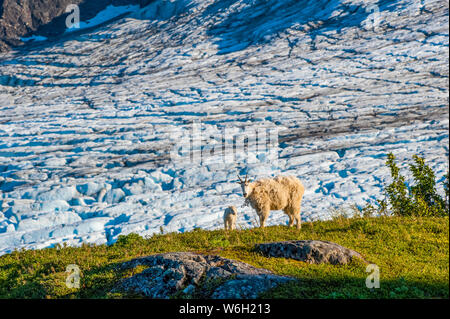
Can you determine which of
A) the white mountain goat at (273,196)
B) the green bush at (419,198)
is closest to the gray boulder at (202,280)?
the white mountain goat at (273,196)

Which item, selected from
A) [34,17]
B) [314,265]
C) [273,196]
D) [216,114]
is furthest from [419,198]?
Result: [34,17]

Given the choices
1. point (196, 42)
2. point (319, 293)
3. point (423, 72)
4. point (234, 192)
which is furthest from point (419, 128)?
point (196, 42)

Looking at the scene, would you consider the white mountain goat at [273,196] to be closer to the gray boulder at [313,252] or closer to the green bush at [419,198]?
the green bush at [419,198]

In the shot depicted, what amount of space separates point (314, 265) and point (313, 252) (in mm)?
275

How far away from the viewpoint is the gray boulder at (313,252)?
595 centimetres

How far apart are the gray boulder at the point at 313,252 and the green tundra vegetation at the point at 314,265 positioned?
142 mm

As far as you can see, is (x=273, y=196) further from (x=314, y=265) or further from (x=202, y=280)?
(x=202, y=280)

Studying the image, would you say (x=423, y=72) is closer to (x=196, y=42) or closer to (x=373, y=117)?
(x=373, y=117)

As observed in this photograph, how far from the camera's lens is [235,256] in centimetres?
642

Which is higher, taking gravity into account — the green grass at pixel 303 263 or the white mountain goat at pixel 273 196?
the white mountain goat at pixel 273 196

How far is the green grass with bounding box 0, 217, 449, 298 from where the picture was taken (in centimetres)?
500

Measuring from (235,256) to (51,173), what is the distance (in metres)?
20.1

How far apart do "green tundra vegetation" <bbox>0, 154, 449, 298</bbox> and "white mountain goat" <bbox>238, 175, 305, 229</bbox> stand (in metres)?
0.70

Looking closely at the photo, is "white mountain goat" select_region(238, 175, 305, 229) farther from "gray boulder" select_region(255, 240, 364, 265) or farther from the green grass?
"gray boulder" select_region(255, 240, 364, 265)
